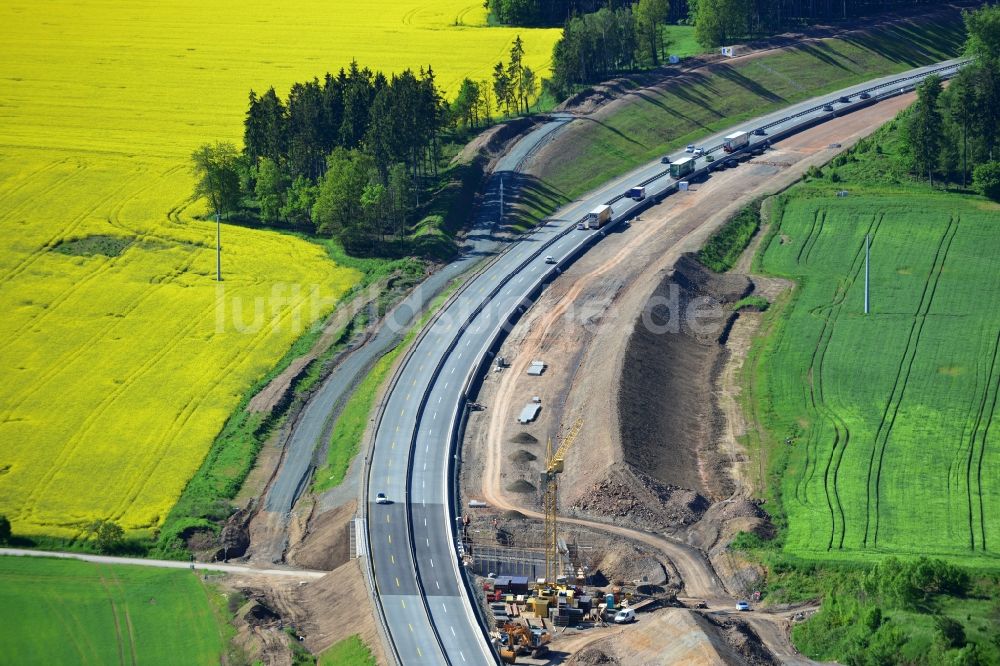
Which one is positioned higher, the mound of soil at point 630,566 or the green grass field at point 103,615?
the mound of soil at point 630,566

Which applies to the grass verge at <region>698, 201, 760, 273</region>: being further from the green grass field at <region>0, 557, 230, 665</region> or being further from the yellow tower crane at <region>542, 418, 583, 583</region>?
the green grass field at <region>0, 557, 230, 665</region>

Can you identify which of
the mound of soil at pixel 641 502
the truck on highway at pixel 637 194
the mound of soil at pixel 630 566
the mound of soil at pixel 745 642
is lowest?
the mound of soil at pixel 745 642

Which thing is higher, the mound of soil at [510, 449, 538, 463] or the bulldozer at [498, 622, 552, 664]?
the mound of soil at [510, 449, 538, 463]

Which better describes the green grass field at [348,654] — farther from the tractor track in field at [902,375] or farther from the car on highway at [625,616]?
the tractor track in field at [902,375]

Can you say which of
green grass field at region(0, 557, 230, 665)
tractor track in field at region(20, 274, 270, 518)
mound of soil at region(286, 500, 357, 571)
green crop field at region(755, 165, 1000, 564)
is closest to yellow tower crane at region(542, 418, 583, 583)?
mound of soil at region(286, 500, 357, 571)

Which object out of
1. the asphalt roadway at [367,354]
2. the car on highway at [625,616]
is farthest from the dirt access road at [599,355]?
the asphalt roadway at [367,354]

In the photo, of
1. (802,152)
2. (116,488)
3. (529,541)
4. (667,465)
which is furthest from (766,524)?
(802,152)
